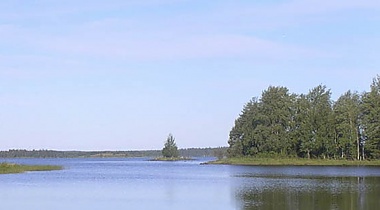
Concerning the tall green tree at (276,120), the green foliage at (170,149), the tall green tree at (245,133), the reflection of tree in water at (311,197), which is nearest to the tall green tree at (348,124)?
the tall green tree at (276,120)

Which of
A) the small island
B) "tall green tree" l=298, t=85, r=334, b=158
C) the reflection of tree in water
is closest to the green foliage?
the small island

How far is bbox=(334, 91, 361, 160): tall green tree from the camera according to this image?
7944cm

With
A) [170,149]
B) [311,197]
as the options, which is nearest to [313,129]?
[311,197]

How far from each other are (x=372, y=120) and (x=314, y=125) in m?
8.23

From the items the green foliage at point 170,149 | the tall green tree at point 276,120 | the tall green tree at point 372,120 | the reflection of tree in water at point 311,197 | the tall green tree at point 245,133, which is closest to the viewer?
the reflection of tree in water at point 311,197

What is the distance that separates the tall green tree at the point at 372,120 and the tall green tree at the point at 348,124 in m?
1.17

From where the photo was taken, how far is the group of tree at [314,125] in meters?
79.5

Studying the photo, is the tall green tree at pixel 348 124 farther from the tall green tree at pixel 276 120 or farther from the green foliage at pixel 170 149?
the green foliage at pixel 170 149

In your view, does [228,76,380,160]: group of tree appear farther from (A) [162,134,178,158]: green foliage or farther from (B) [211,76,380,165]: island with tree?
(A) [162,134,178,158]: green foliage

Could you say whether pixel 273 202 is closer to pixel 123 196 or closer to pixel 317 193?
pixel 317 193

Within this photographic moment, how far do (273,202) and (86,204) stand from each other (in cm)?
952

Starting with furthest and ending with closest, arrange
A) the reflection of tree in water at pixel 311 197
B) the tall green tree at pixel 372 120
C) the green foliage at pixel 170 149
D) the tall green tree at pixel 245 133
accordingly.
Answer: the green foliage at pixel 170 149, the tall green tree at pixel 245 133, the tall green tree at pixel 372 120, the reflection of tree in water at pixel 311 197

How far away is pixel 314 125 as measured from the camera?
8362 cm

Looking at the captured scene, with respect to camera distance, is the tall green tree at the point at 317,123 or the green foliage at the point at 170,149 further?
the green foliage at the point at 170,149
